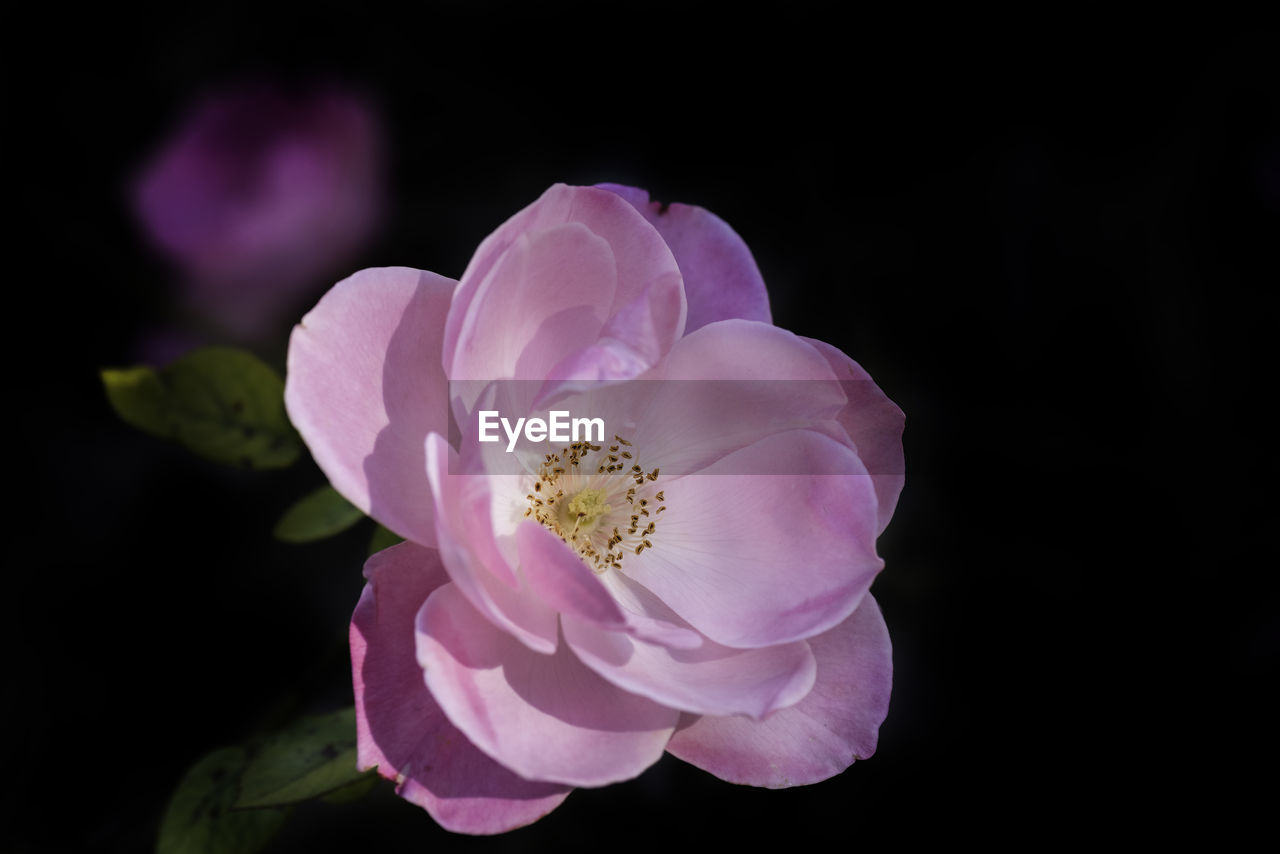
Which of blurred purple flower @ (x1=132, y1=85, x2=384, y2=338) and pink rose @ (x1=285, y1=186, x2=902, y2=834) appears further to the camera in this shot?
blurred purple flower @ (x1=132, y1=85, x2=384, y2=338)

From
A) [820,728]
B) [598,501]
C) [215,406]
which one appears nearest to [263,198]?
[215,406]

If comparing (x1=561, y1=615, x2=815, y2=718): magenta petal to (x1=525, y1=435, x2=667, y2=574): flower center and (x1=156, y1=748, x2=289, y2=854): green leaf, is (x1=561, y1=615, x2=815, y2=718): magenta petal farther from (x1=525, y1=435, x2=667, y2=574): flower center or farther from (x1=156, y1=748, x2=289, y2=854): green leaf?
(x1=156, y1=748, x2=289, y2=854): green leaf

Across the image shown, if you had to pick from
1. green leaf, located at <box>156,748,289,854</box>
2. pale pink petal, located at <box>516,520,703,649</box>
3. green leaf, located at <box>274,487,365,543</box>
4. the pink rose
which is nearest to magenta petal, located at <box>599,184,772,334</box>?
the pink rose

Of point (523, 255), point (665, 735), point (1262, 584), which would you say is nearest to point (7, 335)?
point (523, 255)

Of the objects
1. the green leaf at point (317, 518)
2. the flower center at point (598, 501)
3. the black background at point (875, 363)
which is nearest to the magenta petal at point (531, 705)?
the flower center at point (598, 501)

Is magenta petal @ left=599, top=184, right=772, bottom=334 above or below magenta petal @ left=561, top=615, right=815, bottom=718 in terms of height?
above

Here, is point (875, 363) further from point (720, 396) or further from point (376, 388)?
point (376, 388)
